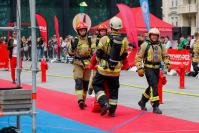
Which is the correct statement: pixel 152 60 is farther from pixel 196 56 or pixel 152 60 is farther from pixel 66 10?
pixel 66 10

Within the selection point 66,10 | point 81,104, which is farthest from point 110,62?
point 66,10

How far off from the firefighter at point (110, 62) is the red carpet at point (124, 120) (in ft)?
1.20

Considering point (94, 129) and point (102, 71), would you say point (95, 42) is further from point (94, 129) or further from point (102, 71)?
point (94, 129)

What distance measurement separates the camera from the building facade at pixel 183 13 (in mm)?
80938

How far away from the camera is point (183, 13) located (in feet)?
277

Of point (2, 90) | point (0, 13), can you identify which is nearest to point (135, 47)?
point (2, 90)

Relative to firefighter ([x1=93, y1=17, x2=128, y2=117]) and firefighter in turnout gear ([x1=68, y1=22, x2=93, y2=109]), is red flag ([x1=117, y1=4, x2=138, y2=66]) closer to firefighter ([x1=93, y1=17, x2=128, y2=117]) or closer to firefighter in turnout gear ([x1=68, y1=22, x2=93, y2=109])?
firefighter in turnout gear ([x1=68, y1=22, x2=93, y2=109])

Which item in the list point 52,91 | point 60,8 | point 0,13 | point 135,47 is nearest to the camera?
point 52,91

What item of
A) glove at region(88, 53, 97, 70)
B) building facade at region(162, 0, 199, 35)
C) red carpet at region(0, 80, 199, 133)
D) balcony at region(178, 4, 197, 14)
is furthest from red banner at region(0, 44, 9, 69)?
balcony at region(178, 4, 197, 14)

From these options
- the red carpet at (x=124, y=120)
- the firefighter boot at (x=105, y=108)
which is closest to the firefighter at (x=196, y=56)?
the red carpet at (x=124, y=120)

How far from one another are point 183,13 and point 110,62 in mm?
75066

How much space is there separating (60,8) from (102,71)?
39.9 metres

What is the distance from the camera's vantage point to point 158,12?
53.3m

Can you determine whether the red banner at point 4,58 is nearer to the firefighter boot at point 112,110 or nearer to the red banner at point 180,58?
the red banner at point 180,58
